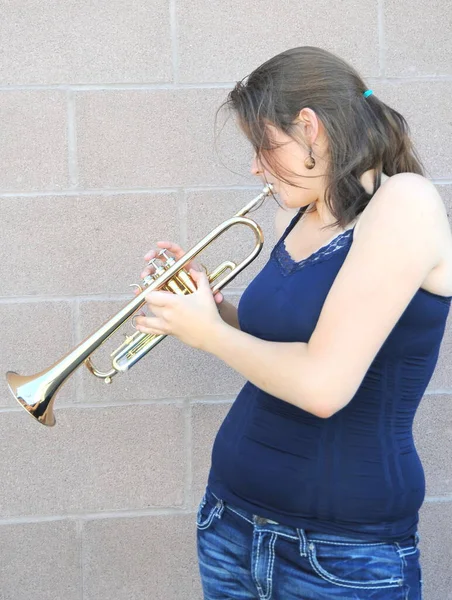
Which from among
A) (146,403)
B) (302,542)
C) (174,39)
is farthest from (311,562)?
(174,39)

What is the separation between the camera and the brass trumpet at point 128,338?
1.50 meters

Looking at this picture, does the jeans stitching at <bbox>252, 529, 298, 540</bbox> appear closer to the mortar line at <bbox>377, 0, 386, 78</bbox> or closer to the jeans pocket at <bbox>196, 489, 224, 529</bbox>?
the jeans pocket at <bbox>196, 489, 224, 529</bbox>

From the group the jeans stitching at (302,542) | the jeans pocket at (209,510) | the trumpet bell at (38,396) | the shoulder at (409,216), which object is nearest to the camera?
the shoulder at (409,216)

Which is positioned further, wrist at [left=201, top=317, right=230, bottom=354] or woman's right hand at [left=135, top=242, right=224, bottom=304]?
woman's right hand at [left=135, top=242, right=224, bottom=304]

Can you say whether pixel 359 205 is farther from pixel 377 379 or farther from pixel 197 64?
pixel 197 64

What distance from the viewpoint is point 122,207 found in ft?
7.02


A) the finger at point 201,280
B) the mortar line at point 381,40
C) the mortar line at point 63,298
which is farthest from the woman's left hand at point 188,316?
the mortar line at point 381,40

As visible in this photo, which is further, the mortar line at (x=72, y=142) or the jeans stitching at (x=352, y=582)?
the mortar line at (x=72, y=142)

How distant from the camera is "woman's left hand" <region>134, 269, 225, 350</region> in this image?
4.32 ft

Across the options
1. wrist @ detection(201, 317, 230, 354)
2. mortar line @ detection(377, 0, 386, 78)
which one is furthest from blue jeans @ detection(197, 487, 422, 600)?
mortar line @ detection(377, 0, 386, 78)

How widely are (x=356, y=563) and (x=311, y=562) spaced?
67 millimetres

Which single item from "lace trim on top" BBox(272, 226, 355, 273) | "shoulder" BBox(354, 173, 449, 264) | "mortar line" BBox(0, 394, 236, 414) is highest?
"shoulder" BBox(354, 173, 449, 264)

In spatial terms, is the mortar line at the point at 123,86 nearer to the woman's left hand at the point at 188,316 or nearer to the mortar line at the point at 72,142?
the mortar line at the point at 72,142

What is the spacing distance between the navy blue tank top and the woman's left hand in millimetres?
92
